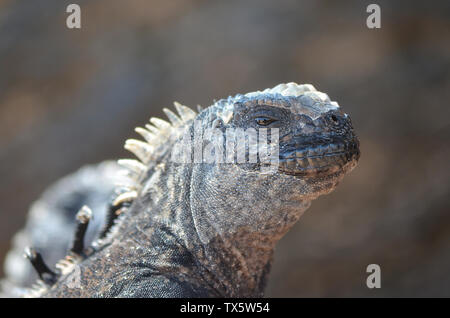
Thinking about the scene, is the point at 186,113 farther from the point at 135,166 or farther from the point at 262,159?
the point at 262,159

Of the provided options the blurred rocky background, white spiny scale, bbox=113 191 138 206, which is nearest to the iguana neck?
white spiny scale, bbox=113 191 138 206

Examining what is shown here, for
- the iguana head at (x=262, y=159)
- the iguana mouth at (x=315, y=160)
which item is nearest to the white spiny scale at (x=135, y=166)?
the iguana head at (x=262, y=159)

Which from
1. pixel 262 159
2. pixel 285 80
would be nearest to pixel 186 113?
pixel 262 159

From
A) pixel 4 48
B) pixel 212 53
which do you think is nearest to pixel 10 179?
pixel 4 48

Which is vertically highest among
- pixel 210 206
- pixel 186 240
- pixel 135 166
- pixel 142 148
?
pixel 142 148

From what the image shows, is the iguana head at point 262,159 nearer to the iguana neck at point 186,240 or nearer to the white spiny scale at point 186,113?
the iguana neck at point 186,240
